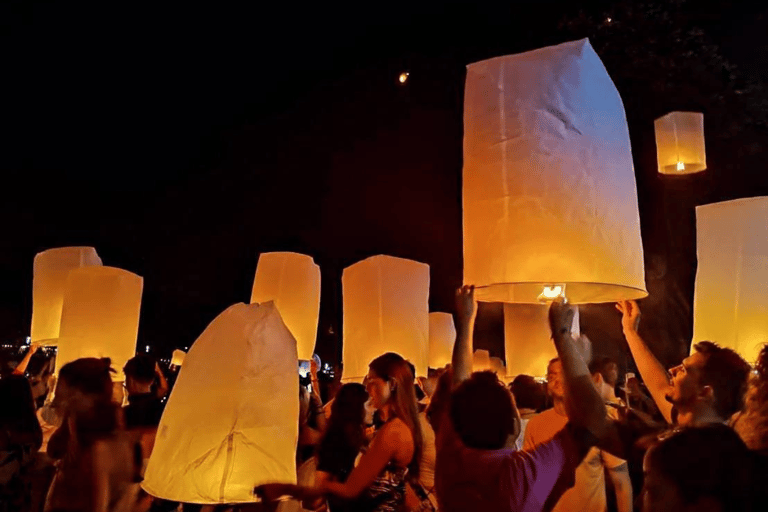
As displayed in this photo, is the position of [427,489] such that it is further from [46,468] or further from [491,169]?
[46,468]

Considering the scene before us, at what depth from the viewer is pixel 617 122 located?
9.42 feet

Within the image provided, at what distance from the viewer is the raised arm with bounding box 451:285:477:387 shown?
9.70 ft

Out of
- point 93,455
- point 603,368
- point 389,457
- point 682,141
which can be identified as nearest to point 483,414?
point 389,457

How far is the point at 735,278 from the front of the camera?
161 inches

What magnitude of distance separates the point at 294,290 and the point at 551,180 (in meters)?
5.19

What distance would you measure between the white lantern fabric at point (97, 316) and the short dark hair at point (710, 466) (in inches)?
220

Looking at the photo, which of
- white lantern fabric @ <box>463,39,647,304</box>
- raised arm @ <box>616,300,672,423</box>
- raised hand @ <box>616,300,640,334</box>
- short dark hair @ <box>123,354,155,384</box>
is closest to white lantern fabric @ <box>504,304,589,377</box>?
raised arm @ <box>616,300,672,423</box>

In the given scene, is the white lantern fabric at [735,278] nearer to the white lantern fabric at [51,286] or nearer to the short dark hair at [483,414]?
the short dark hair at [483,414]

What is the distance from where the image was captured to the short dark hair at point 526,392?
5.52 m

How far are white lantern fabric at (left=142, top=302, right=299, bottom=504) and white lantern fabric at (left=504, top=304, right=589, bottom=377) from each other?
11.7 ft

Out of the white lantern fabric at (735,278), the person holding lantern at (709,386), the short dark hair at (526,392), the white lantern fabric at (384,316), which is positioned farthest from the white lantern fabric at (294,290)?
the person holding lantern at (709,386)

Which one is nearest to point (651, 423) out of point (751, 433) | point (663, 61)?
point (751, 433)

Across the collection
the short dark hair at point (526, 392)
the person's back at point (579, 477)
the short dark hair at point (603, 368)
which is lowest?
the person's back at point (579, 477)

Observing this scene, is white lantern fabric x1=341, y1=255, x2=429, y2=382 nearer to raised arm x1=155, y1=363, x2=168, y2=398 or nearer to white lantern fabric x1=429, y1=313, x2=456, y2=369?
raised arm x1=155, y1=363, x2=168, y2=398
